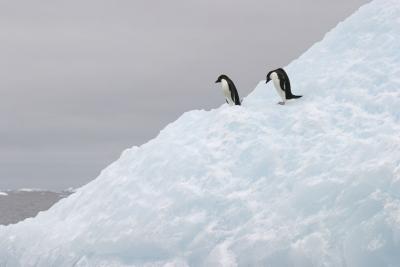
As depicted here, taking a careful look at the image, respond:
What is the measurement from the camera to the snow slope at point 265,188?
1054 centimetres

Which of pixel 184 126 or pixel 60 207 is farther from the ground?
pixel 184 126

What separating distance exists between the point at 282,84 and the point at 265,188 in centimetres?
313

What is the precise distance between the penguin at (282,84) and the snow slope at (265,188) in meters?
0.28

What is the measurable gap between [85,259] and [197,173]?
2.63 meters

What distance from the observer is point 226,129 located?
13203 millimetres

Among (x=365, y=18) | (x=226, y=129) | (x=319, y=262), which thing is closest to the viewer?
(x=319, y=262)

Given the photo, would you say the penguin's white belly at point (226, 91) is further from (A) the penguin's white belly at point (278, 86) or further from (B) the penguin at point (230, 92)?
(A) the penguin's white belly at point (278, 86)

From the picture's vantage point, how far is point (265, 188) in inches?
461

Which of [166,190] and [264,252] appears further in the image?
[166,190]

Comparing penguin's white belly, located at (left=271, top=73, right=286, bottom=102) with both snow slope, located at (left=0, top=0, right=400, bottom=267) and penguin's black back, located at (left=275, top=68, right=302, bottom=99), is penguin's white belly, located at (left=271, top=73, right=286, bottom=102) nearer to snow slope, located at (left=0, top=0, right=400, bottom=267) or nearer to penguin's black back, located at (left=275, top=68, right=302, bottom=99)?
penguin's black back, located at (left=275, top=68, right=302, bottom=99)

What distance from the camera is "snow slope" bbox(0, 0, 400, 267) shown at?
1054 centimetres

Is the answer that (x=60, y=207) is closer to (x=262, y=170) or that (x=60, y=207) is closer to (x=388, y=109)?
(x=262, y=170)

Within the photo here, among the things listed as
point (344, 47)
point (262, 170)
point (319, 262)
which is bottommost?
point (319, 262)

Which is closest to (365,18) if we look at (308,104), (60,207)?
(308,104)
